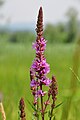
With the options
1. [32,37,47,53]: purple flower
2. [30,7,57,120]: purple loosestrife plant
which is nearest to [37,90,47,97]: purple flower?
[30,7,57,120]: purple loosestrife plant

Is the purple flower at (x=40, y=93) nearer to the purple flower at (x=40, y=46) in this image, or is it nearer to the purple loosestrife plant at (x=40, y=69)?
the purple loosestrife plant at (x=40, y=69)

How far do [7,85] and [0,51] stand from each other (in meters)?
11.0

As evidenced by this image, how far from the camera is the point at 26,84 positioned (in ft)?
35.8

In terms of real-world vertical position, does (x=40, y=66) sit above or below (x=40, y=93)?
→ above

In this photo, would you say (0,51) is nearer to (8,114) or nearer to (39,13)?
(8,114)

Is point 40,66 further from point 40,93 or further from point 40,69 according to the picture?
point 40,93

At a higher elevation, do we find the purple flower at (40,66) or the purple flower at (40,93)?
the purple flower at (40,66)

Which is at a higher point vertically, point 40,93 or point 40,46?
point 40,46

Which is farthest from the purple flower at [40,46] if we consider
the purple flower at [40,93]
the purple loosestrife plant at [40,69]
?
the purple flower at [40,93]

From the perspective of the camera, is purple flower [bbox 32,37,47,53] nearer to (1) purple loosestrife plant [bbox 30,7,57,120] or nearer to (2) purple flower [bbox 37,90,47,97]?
(1) purple loosestrife plant [bbox 30,7,57,120]

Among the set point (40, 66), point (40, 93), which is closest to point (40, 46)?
point (40, 66)

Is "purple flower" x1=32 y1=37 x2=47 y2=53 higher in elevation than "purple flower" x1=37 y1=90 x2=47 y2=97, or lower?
higher

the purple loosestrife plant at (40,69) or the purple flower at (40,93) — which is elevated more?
the purple loosestrife plant at (40,69)

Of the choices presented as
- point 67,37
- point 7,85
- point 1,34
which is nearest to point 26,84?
point 7,85
